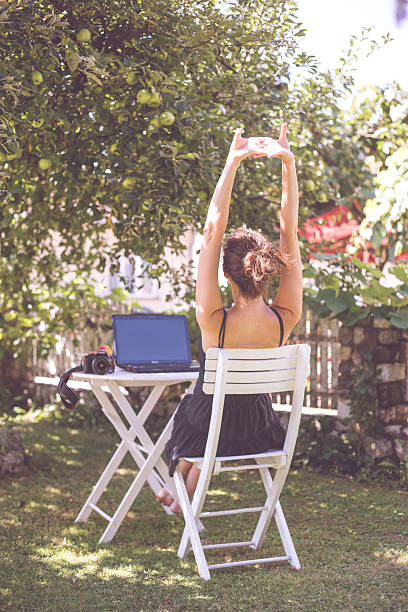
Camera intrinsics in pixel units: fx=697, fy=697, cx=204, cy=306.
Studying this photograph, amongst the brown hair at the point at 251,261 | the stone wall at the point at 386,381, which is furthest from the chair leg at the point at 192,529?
the stone wall at the point at 386,381

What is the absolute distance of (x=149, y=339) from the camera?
4664mm

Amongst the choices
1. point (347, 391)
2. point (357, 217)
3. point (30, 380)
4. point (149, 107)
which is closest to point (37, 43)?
point (149, 107)

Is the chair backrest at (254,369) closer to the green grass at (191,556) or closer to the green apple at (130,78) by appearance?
the green grass at (191,556)

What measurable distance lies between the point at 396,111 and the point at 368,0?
7220 millimetres

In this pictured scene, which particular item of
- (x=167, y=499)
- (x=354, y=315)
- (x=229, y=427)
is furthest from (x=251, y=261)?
(x=354, y=315)

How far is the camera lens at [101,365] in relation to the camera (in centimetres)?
402

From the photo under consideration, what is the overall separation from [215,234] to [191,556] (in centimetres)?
177

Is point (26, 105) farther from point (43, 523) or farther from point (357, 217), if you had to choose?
point (357, 217)

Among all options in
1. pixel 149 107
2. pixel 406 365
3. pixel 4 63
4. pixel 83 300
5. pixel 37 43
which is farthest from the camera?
pixel 83 300

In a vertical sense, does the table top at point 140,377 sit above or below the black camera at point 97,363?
below

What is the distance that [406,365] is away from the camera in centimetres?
592

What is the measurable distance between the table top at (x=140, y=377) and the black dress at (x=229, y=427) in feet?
1.65

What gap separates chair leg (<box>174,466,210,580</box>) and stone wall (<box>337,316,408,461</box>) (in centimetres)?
268

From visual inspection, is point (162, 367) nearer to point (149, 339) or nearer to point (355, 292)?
point (149, 339)
